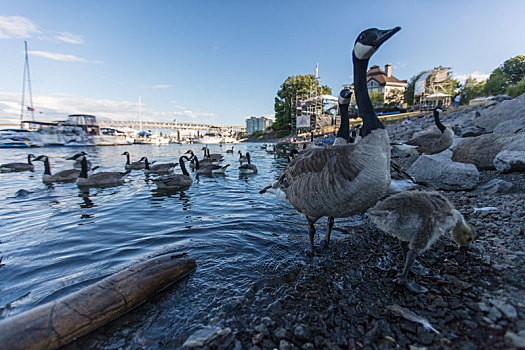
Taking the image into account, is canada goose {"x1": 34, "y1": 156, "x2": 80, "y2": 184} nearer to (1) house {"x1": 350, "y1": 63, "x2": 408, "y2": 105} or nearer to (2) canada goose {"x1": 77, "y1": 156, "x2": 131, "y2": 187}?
(2) canada goose {"x1": 77, "y1": 156, "x2": 131, "y2": 187}

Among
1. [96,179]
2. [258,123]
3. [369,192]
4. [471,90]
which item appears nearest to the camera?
[369,192]

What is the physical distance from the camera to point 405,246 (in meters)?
3.29

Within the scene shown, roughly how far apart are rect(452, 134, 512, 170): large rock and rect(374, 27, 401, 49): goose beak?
7405 mm

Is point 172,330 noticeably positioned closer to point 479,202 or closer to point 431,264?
point 431,264

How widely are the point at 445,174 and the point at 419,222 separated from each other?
232 inches

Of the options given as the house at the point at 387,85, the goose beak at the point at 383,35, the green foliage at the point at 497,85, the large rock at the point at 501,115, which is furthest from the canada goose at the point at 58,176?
the house at the point at 387,85

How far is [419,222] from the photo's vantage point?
9.37 ft

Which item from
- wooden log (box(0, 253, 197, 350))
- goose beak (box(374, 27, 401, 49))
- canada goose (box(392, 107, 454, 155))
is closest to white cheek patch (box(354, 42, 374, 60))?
goose beak (box(374, 27, 401, 49))

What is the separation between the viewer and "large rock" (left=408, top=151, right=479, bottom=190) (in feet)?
21.6

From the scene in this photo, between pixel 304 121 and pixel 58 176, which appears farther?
pixel 304 121

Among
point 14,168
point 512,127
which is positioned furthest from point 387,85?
point 14,168

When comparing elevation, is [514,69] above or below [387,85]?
below

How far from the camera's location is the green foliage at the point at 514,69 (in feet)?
137

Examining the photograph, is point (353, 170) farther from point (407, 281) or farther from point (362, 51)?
point (362, 51)
